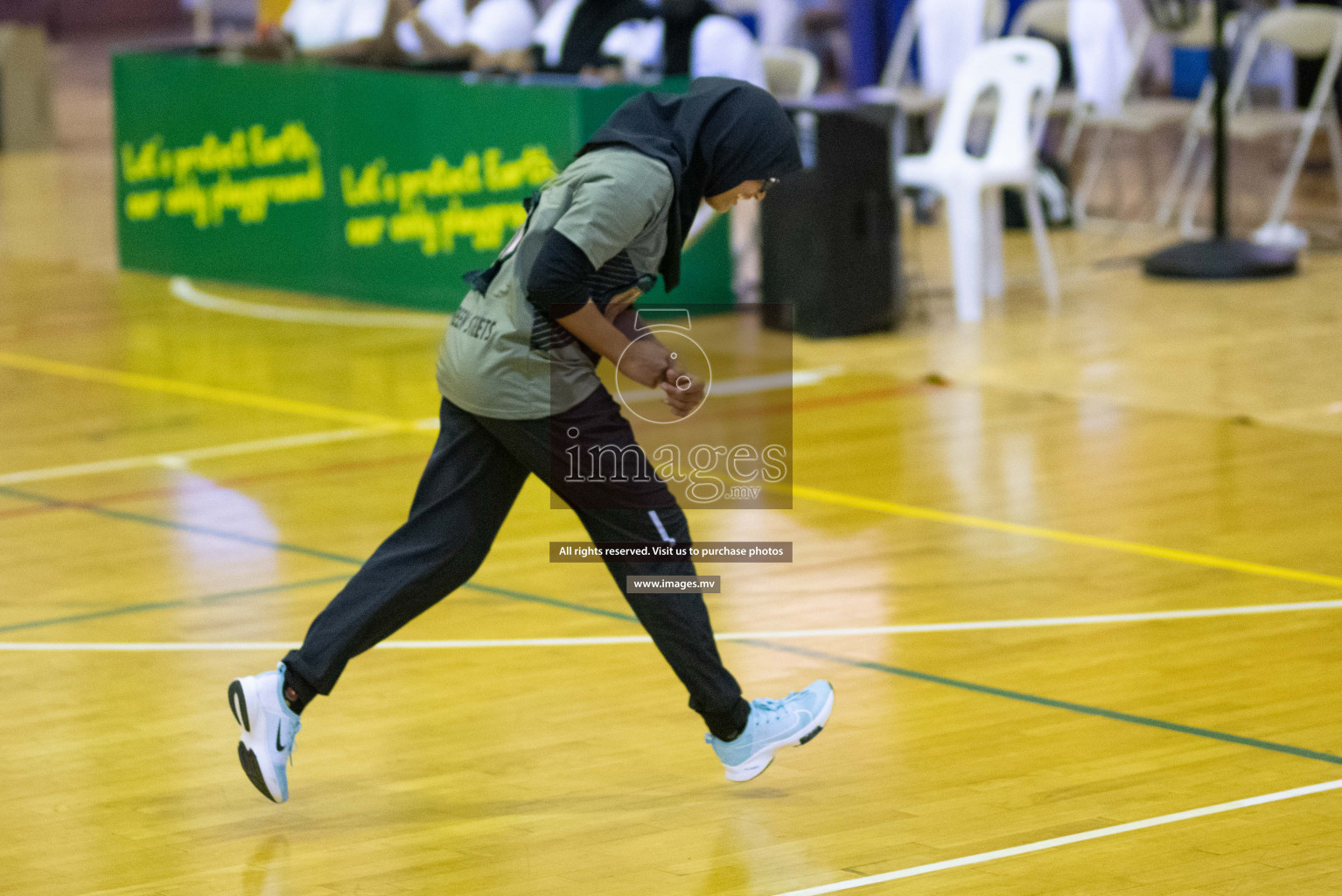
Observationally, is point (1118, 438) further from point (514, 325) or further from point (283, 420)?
point (514, 325)

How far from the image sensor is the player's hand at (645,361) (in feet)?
12.2

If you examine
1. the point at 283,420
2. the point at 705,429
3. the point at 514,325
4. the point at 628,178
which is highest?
the point at 628,178

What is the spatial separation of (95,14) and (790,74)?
22544 millimetres

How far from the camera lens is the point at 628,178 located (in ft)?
12.0

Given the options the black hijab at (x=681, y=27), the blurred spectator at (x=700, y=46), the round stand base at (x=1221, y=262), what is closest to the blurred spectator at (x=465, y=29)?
the blurred spectator at (x=700, y=46)

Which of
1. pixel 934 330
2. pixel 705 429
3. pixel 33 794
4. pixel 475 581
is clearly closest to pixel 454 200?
pixel 934 330

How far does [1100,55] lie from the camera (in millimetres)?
12109

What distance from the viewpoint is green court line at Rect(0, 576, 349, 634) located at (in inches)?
216

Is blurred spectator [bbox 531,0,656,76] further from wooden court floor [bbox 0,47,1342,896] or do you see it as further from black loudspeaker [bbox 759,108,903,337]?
wooden court floor [bbox 0,47,1342,896]

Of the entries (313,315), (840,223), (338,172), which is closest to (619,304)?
(840,223)

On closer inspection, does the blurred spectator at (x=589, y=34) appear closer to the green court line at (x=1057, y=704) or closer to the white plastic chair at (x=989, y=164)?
the white plastic chair at (x=989, y=164)

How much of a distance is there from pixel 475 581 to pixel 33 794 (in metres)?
1.86

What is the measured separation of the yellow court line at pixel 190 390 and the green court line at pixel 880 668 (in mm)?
1538

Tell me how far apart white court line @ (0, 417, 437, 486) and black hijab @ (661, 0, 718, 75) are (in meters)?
2.97
